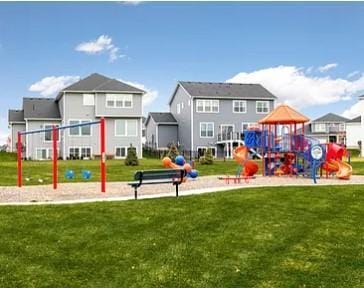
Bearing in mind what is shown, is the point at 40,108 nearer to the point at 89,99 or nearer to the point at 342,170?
the point at 89,99

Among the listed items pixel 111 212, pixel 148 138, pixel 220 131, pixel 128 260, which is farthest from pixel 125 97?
pixel 128 260

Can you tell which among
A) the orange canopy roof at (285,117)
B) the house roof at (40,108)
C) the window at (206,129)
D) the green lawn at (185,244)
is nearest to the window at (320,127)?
the window at (206,129)

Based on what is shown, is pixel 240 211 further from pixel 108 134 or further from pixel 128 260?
pixel 108 134

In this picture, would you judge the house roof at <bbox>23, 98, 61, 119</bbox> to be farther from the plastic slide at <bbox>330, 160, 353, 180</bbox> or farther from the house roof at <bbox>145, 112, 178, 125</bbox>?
the plastic slide at <bbox>330, 160, 353, 180</bbox>

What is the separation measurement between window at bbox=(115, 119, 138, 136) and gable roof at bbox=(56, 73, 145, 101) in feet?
10.5

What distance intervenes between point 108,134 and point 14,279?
151 feet

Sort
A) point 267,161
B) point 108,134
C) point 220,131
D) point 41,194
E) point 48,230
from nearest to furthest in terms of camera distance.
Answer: point 48,230, point 41,194, point 267,161, point 108,134, point 220,131

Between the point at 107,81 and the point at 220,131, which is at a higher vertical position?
the point at 107,81

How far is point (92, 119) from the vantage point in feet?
178

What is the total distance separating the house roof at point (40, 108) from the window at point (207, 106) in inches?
614

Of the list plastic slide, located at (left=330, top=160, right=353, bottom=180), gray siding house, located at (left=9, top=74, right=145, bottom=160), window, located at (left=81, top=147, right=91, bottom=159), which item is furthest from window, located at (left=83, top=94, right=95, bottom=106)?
plastic slide, located at (left=330, top=160, right=353, bottom=180)

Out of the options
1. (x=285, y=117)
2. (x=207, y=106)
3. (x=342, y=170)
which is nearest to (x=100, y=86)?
(x=207, y=106)

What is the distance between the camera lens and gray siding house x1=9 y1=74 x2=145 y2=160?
53.3 metres

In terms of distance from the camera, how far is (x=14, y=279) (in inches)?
338
